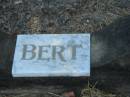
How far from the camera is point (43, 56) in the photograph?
2.31 meters

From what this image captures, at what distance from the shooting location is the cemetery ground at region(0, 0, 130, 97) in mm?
2295

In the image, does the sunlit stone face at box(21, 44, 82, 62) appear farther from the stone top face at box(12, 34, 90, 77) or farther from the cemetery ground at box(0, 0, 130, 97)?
the cemetery ground at box(0, 0, 130, 97)

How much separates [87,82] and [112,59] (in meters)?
0.20

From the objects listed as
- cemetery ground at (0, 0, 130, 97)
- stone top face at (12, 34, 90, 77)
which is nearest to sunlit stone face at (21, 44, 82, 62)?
stone top face at (12, 34, 90, 77)

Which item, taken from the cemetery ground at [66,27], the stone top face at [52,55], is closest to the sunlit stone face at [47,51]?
the stone top face at [52,55]

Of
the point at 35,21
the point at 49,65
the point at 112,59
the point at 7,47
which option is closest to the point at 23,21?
the point at 35,21

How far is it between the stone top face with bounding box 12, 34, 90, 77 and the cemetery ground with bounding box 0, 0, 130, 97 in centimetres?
7

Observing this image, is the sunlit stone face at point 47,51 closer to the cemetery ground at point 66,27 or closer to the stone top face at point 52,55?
the stone top face at point 52,55

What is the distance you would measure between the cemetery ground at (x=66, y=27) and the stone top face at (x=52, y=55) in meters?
0.07

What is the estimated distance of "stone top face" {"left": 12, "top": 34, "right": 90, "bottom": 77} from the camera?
224 centimetres

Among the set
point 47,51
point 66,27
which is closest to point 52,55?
point 47,51

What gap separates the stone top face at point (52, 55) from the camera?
2.24 meters

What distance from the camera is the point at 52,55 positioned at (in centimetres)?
231

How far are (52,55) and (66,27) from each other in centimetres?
37
